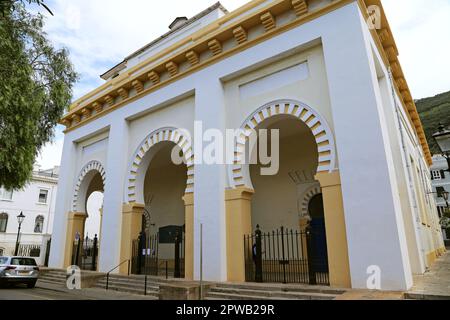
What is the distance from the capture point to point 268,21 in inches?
341

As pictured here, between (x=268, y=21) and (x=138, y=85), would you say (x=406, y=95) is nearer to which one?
(x=268, y=21)

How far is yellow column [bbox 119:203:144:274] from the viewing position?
35.7 ft

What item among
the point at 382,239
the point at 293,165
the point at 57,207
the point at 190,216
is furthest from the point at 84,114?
the point at 382,239

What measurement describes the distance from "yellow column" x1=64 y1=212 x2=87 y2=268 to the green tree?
4761mm

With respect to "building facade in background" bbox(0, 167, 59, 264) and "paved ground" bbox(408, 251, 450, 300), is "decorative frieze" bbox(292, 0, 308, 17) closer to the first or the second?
"paved ground" bbox(408, 251, 450, 300)

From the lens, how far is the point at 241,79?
9.36 metres

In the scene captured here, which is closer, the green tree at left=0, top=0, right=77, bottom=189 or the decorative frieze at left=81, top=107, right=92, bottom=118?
the green tree at left=0, top=0, right=77, bottom=189

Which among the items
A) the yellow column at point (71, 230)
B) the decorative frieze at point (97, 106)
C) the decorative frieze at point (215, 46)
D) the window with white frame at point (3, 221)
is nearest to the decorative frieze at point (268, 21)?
the decorative frieze at point (215, 46)

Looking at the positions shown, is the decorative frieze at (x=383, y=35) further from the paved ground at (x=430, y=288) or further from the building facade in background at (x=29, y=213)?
the building facade in background at (x=29, y=213)

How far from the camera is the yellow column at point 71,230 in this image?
44.9 feet

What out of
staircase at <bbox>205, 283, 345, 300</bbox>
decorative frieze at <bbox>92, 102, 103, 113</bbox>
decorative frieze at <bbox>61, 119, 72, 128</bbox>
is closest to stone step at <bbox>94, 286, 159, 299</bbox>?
staircase at <bbox>205, 283, 345, 300</bbox>

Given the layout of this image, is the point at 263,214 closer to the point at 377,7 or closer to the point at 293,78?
the point at 293,78

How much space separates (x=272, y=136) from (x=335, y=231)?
4.19 m
